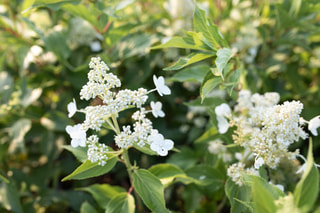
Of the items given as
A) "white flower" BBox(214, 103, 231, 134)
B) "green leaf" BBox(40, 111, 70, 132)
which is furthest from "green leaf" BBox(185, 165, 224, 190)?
"green leaf" BBox(40, 111, 70, 132)

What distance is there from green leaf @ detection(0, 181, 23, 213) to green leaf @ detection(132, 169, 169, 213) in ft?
2.00

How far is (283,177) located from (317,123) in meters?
0.26

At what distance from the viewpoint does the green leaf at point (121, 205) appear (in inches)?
34.8

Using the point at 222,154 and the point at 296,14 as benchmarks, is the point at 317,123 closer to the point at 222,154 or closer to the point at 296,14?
the point at 222,154

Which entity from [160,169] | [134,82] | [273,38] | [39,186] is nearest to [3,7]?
[134,82]

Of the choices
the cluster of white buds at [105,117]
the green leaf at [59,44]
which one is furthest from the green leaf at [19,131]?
the cluster of white buds at [105,117]

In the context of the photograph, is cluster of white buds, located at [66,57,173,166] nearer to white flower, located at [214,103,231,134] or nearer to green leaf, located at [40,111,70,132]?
white flower, located at [214,103,231,134]

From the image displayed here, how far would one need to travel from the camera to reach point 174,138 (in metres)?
1.48

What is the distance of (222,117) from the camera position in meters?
0.99

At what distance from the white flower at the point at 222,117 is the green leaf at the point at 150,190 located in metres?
0.28

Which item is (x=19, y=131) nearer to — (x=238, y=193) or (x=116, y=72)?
(x=116, y=72)

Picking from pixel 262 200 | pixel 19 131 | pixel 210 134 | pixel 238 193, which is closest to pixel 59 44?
pixel 19 131

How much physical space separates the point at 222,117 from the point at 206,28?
288mm

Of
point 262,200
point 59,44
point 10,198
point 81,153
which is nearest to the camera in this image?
point 262,200
